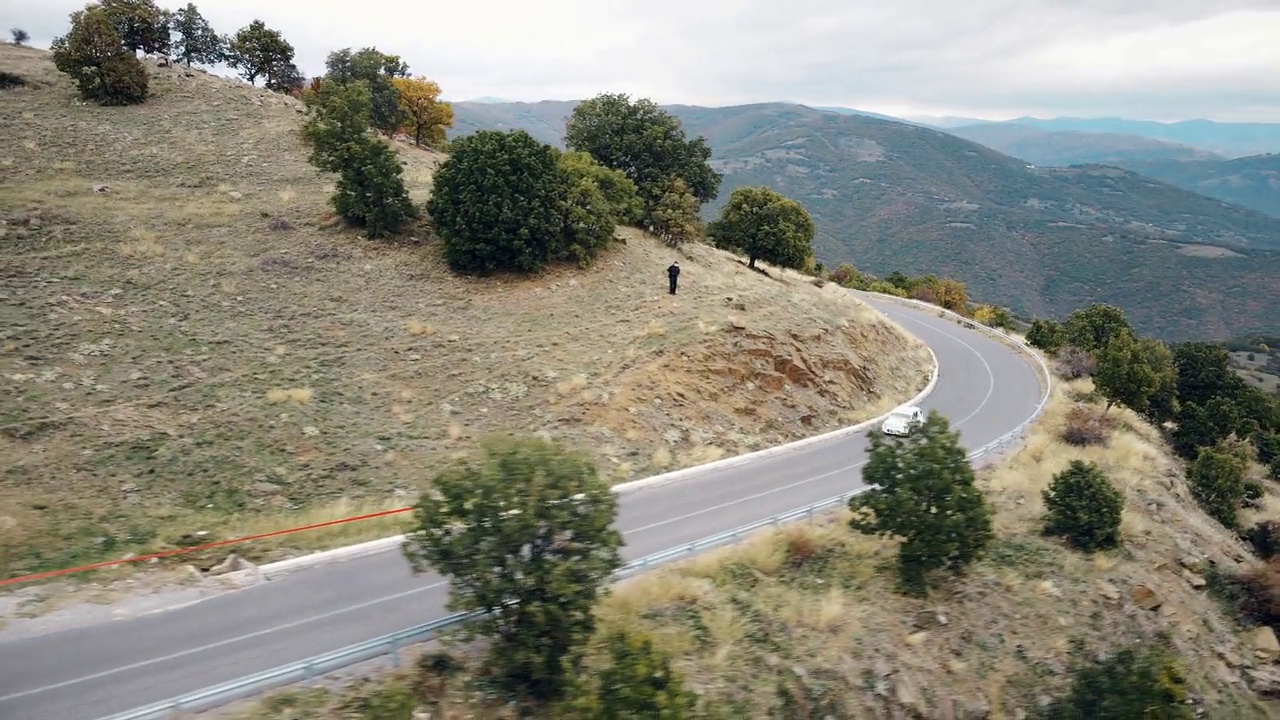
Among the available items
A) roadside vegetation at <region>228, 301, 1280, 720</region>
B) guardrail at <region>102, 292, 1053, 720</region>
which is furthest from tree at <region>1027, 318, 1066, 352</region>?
guardrail at <region>102, 292, 1053, 720</region>

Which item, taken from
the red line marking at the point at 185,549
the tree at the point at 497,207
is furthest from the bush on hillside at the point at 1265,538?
the red line marking at the point at 185,549

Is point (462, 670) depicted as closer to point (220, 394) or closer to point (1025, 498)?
point (220, 394)

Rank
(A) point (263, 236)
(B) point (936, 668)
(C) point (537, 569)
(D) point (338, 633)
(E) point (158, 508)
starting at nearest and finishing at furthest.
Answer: (C) point (537, 569)
(D) point (338, 633)
(B) point (936, 668)
(E) point (158, 508)
(A) point (263, 236)

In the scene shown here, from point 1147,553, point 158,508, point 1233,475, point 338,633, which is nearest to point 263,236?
point 158,508

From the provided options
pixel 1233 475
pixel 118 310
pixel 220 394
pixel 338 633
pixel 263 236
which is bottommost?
pixel 1233 475

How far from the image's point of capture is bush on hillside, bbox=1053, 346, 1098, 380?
3775 cm

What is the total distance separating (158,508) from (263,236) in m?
17.1

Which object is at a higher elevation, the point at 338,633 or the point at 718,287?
the point at 718,287

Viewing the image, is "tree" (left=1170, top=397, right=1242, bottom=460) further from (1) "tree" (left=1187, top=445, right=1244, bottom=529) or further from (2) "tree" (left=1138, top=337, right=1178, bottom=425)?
(1) "tree" (left=1187, top=445, right=1244, bottom=529)

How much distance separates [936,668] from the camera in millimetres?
13742

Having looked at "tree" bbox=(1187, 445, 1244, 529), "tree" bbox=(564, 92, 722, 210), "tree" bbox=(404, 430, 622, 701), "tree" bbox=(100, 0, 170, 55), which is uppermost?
"tree" bbox=(100, 0, 170, 55)

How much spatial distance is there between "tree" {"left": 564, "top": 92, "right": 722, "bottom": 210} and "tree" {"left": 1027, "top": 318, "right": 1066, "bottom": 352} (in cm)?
2312

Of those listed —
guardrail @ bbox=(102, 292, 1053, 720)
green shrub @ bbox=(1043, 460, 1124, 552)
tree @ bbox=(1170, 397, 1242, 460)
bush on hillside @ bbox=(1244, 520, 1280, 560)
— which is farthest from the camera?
tree @ bbox=(1170, 397, 1242, 460)

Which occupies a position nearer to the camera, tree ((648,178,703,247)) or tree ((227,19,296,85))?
tree ((648,178,703,247))
